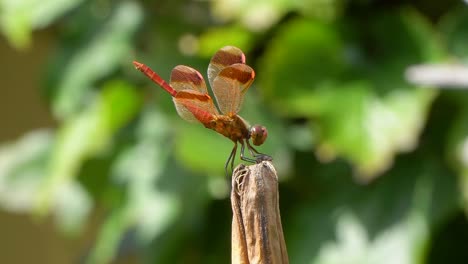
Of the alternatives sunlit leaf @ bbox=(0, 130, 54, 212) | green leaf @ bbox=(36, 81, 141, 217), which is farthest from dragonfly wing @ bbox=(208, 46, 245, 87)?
sunlit leaf @ bbox=(0, 130, 54, 212)

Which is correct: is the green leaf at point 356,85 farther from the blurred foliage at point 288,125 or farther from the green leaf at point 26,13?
the green leaf at point 26,13

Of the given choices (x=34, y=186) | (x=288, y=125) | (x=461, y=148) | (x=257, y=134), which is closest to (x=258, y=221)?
(x=257, y=134)

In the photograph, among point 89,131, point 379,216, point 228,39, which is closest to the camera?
point 379,216

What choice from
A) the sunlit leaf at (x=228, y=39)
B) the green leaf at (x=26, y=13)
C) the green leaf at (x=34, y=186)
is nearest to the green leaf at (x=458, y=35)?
the sunlit leaf at (x=228, y=39)

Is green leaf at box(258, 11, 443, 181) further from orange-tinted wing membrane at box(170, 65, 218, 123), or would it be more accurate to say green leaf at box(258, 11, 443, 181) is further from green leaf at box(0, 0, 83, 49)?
orange-tinted wing membrane at box(170, 65, 218, 123)

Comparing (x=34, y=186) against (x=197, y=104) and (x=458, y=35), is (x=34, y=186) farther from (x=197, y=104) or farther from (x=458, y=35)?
(x=197, y=104)

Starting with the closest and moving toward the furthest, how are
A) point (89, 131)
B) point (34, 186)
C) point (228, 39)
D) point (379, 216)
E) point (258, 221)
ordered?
point (258, 221)
point (379, 216)
point (228, 39)
point (89, 131)
point (34, 186)

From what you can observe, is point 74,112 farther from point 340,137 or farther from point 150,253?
point 340,137
